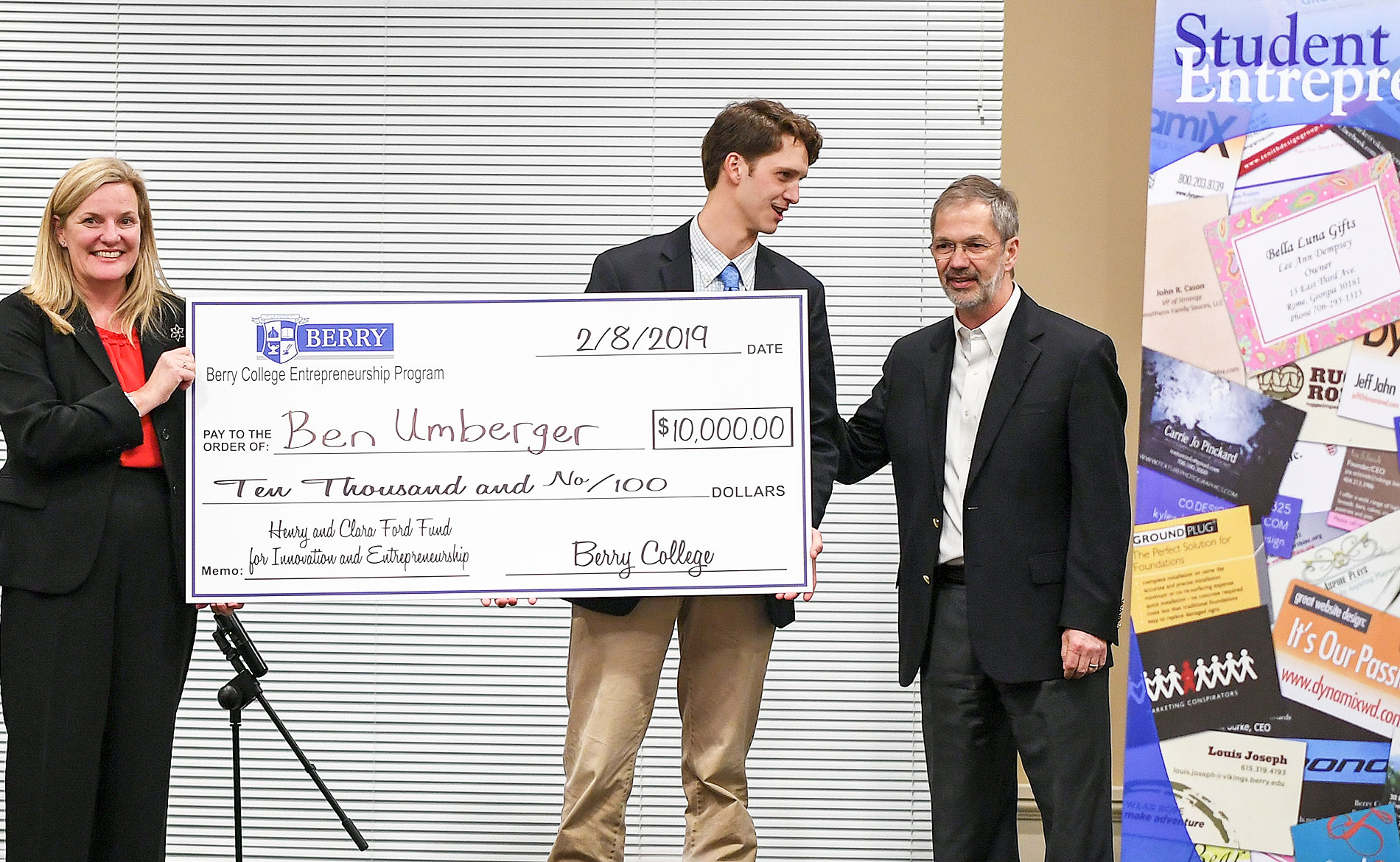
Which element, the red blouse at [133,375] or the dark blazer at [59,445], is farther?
the red blouse at [133,375]

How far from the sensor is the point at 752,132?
7.27ft

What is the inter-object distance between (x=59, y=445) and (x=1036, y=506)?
5.76 feet

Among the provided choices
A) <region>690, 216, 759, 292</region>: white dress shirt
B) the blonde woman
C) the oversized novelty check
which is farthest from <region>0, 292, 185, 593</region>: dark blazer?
<region>690, 216, 759, 292</region>: white dress shirt

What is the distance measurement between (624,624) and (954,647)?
0.64 metres

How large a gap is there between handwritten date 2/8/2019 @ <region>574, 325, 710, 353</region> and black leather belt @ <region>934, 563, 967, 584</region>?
635 millimetres

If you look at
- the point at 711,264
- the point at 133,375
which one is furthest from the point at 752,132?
the point at 133,375

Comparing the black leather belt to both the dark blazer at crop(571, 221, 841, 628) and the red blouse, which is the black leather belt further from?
the red blouse

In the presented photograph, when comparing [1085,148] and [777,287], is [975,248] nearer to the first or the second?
[777,287]

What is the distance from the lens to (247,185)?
3256mm

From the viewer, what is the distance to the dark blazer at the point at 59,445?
78.6 inches

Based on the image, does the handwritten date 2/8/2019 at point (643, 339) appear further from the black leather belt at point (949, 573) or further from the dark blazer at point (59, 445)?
the dark blazer at point (59, 445)

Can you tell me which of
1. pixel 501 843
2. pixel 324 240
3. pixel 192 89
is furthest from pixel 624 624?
pixel 192 89

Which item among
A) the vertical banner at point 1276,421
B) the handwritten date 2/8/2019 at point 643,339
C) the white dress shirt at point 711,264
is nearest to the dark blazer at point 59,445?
the handwritten date 2/8/2019 at point 643,339

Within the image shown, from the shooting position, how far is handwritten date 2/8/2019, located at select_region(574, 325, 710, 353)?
2.16 m
